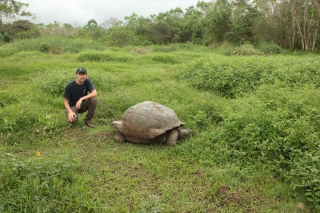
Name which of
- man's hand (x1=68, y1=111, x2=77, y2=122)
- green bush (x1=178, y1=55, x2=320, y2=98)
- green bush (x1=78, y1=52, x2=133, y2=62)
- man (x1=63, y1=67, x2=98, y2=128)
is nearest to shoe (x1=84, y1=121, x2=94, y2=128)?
man (x1=63, y1=67, x2=98, y2=128)

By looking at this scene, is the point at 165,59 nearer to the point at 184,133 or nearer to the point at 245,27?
the point at 184,133

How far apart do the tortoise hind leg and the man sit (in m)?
1.64

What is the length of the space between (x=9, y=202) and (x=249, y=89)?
5.78 metres

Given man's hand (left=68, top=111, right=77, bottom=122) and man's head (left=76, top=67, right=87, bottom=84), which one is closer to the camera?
man's hand (left=68, top=111, right=77, bottom=122)

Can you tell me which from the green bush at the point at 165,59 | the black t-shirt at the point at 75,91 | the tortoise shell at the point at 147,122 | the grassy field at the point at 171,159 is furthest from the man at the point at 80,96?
the green bush at the point at 165,59

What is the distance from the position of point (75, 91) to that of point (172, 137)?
7.15ft

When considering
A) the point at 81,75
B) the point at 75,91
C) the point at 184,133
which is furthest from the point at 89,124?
the point at 184,133

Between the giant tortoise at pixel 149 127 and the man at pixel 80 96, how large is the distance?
776 mm

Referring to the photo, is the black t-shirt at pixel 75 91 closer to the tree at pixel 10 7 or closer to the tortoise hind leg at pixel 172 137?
the tortoise hind leg at pixel 172 137

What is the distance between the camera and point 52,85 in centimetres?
666

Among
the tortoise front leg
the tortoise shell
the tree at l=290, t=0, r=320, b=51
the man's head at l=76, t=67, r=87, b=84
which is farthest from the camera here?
the tree at l=290, t=0, r=320, b=51

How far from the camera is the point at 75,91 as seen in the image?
16.0 ft

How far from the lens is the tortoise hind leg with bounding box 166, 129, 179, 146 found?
4254 millimetres

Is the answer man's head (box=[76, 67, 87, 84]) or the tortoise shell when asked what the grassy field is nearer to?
the tortoise shell
